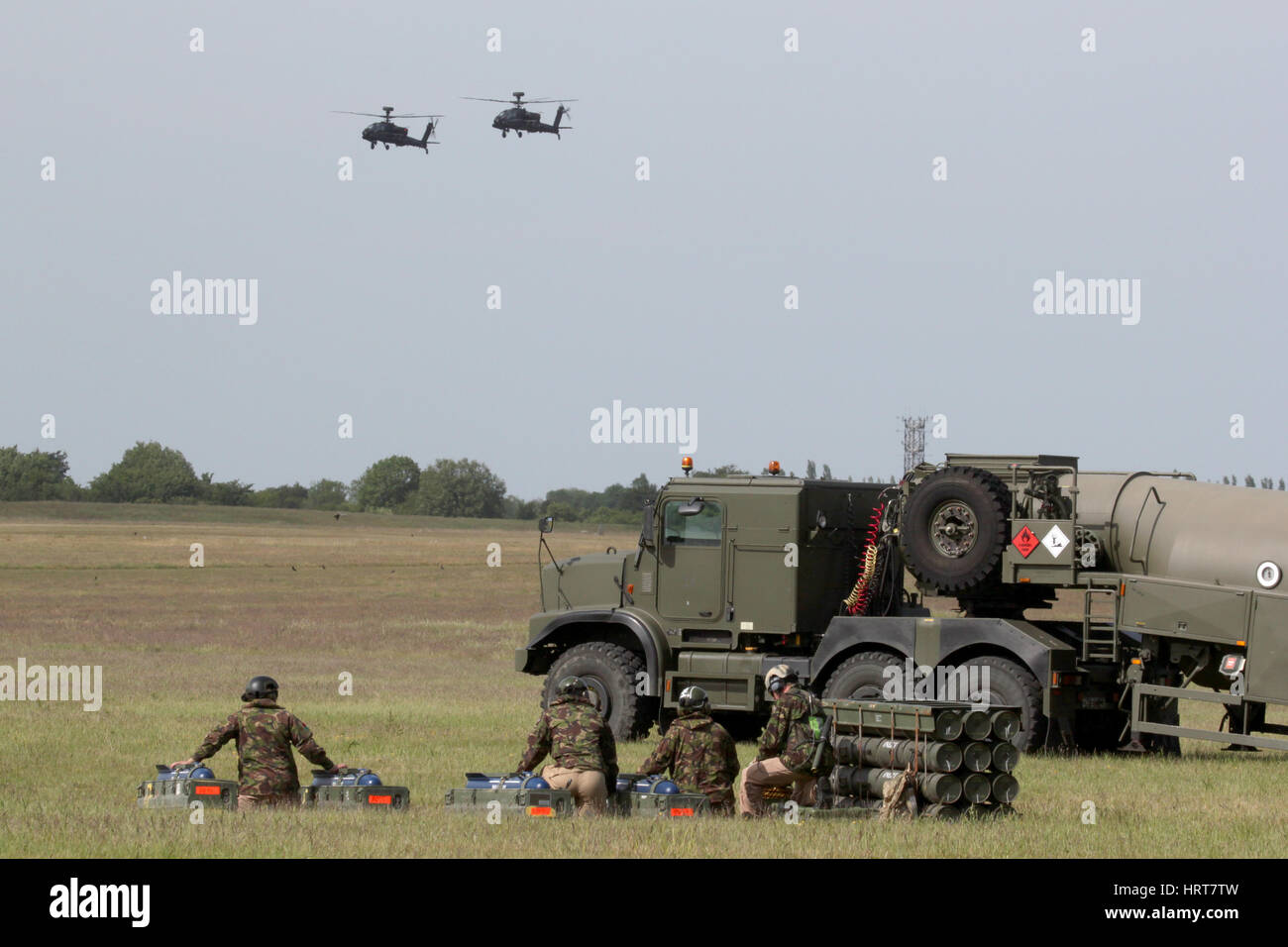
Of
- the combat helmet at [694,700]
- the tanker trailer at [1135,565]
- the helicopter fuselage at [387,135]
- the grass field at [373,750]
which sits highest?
the helicopter fuselage at [387,135]

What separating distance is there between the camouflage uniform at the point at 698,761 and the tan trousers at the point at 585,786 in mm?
518

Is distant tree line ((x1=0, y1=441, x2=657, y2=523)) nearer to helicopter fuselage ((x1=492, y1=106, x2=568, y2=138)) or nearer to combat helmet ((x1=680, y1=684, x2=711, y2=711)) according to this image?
helicopter fuselage ((x1=492, y1=106, x2=568, y2=138))

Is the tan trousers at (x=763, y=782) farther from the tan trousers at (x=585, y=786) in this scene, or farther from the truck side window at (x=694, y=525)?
the truck side window at (x=694, y=525)

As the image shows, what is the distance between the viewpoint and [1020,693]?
1722cm

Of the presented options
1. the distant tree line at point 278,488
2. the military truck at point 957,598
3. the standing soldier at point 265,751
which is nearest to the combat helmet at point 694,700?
the standing soldier at point 265,751

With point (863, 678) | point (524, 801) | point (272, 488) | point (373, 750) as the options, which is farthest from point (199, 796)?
point (272, 488)

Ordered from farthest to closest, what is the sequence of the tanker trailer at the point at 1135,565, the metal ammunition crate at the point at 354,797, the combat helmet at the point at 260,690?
the tanker trailer at the point at 1135,565, the combat helmet at the point at 260,690, the metal ammunition crate at the point at 354,797

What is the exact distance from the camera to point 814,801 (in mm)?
13398

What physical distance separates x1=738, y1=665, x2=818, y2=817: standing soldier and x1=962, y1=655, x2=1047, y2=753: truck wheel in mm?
4444

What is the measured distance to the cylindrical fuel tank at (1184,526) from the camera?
16516 mm

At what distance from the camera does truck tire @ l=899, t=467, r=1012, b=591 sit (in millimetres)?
17562

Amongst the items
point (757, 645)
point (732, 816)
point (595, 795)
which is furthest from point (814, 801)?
point (757, 645)

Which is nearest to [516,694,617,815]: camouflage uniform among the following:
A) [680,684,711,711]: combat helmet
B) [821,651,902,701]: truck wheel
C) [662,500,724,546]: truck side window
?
[680,684,711,711]: combat helmet
